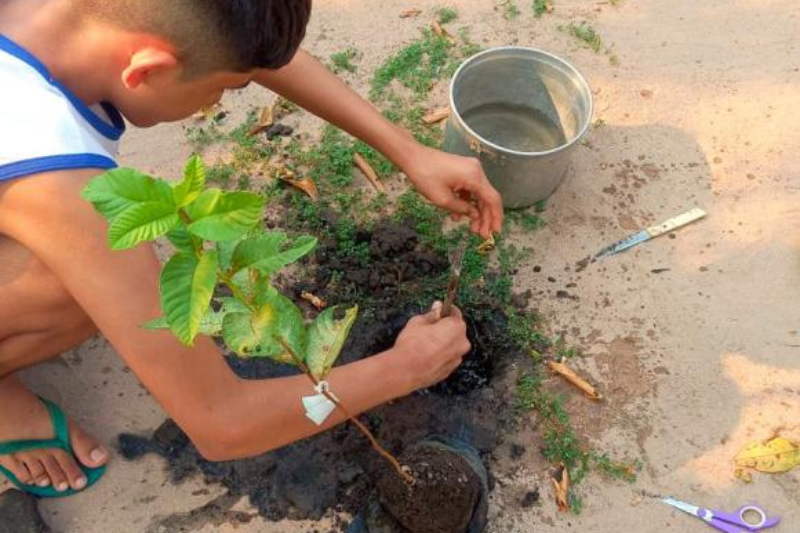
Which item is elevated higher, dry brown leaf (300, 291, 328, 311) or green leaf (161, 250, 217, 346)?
green leaf (161, 250, 217, 346)

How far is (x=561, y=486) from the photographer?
7.72 feet

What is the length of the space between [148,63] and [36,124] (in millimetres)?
283

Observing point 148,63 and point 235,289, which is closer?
point 235,289

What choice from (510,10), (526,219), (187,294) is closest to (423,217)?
(526,219)

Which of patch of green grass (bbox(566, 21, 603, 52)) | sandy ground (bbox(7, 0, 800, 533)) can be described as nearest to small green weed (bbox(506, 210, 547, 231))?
sandy ground (bbox(7, 0, 800, 533))

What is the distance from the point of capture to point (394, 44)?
3.46m

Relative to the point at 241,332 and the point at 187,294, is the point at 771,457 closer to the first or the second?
the point at 241,332

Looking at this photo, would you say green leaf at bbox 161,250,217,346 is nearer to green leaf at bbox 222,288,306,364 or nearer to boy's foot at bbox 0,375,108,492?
green leaf at bbox 222,288,306,364

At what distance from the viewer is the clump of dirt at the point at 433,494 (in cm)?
219

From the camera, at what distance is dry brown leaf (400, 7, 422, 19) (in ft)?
11.7

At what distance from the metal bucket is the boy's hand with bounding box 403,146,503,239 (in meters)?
0.27

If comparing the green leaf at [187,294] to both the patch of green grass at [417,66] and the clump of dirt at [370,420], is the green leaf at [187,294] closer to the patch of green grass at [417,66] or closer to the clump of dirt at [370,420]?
the clump of dirt at [370,420]

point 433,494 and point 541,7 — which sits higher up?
point 541,7

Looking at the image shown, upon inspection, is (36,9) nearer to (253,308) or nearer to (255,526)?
(253,308)
